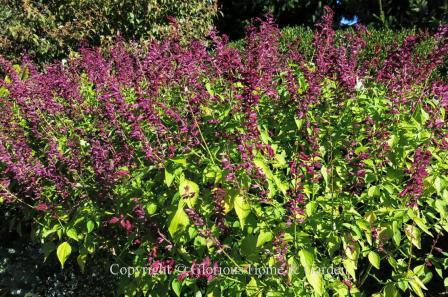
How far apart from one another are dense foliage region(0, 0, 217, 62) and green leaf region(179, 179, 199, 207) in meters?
7.12

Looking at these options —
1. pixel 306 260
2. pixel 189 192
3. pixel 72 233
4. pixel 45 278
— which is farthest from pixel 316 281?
pixel 45 278

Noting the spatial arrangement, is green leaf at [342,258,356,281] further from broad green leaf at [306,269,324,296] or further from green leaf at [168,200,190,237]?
green leaf at [168,200,190,237]

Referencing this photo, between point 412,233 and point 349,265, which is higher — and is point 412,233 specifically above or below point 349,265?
above

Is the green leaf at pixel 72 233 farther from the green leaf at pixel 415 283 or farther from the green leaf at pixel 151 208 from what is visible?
the green leaf at pixel 415 283

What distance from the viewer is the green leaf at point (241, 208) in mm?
2320

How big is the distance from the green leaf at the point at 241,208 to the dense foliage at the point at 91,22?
721cm

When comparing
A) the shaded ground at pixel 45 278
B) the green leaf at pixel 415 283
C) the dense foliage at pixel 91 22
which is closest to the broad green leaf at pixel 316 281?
the green leaf at pixel 415 283

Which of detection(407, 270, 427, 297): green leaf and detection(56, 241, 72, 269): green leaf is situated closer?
detection(407, 270, 427, 297): green leaf

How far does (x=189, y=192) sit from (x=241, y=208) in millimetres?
272

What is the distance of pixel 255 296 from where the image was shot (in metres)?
2.58

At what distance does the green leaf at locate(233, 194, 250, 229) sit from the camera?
2.32 meters

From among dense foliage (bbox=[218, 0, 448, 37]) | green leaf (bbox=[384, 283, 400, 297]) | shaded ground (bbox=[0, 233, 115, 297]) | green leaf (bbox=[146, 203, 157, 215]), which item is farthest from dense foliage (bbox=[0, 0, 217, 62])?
green leaf (bbox=[384, 283, 400, 297])

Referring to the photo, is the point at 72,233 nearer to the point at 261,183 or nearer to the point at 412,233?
the point at 261,183

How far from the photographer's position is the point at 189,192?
238 cm
